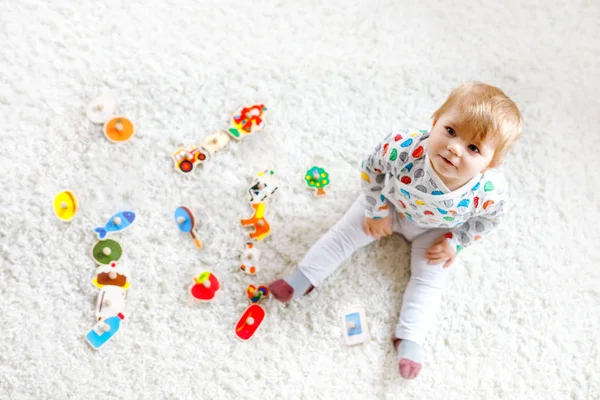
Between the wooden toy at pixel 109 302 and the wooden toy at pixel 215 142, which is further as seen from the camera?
the wooden toy at pixel 215 142

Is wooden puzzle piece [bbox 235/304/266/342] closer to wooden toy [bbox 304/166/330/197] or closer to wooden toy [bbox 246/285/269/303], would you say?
wooden toy [bbox 246/285/269/303]

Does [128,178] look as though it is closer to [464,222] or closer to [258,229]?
[258,229]

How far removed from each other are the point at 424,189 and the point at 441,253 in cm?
18

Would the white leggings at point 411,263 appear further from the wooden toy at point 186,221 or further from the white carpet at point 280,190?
the wooden toy at point 186,221

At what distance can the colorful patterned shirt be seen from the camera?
885 mm

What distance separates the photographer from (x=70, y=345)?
103 cm

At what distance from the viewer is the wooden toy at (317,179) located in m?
1.13

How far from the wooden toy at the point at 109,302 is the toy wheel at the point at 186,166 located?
0.25 meters

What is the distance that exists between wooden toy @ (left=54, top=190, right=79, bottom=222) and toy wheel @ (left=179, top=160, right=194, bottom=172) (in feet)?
0.68

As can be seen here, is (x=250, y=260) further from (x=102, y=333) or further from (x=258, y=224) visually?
(x=102, y=333)

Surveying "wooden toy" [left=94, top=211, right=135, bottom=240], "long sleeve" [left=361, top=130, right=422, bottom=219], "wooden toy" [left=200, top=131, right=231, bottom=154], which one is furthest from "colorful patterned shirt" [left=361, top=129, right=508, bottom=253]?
"wooden toy" [left=94, top=211, right=135, bottom=240]

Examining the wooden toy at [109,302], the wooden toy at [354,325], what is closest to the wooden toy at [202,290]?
the wooden toy at [109,302]

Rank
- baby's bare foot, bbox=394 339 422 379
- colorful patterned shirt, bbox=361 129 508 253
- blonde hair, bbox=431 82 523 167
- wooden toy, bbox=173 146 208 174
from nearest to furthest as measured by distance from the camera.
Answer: blonde hair, bbox=431 82 523 167 → colorful patterned shirt, bbox=361 129 508 253 → baby's bare foot, bbox=394 339 422 379 → wooden toy, bbox=173 146 208 174

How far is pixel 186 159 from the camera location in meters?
1.13
